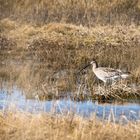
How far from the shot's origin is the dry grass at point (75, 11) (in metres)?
21.9

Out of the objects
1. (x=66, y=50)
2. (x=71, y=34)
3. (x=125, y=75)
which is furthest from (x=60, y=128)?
(x=71, y=34)

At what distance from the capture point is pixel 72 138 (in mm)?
8023

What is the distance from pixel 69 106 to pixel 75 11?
12443 mm

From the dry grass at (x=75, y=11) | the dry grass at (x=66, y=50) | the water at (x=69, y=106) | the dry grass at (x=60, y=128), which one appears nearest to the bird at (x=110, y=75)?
the dry grass at (x=66, y=50)

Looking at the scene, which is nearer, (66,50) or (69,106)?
(69,106)

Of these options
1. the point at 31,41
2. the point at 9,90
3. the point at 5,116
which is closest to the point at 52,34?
the point at 31,41

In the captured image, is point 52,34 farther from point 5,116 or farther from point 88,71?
point 5,116

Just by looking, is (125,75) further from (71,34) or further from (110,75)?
(71,34)

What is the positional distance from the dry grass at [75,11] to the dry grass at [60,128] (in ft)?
41.8

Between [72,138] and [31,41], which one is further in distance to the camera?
[31,41]

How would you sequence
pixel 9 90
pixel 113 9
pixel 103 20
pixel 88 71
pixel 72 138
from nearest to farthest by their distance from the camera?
pixel 72 138, pixel 9 90, pixel 88 71, pixel 103 20, pixel 113 9

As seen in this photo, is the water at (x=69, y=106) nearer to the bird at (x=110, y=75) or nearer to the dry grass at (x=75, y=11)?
the bird at (x=110, y=75)

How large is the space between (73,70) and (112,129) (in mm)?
6525

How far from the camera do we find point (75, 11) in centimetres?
2291
